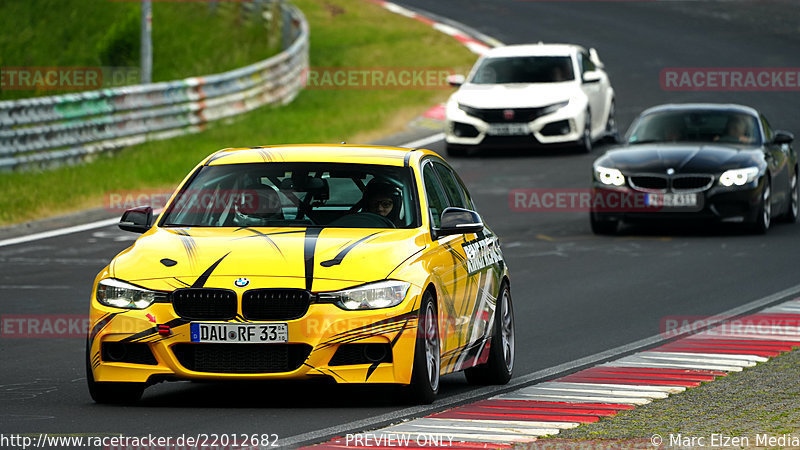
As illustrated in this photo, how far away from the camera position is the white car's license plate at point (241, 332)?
869cm

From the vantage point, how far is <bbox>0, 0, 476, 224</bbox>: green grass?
2147 cm

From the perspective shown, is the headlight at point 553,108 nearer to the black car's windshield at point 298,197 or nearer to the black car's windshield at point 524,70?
the black car's windshield at point 524,70

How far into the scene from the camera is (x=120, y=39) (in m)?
43.1

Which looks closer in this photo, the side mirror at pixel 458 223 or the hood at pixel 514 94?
the side mirror at pixel 458 223

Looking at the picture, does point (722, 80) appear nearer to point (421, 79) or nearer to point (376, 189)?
point (421, 79)

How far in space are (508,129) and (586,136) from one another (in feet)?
4.67

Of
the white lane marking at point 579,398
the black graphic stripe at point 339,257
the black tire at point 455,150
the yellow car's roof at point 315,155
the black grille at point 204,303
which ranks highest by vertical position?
the yellow car's roof at point 315,155

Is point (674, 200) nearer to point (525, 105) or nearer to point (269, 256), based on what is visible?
point (525, 105)

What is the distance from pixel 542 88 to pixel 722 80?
28.3 ft

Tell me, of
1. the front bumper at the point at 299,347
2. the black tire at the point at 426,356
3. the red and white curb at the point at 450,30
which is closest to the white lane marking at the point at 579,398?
the black tire at the point at 426,356

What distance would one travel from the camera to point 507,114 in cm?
2567

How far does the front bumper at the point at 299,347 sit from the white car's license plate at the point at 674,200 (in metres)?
10.4

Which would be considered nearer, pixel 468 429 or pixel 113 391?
pixel 468 429

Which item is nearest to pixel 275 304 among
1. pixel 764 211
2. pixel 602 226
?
pixel 602 226
